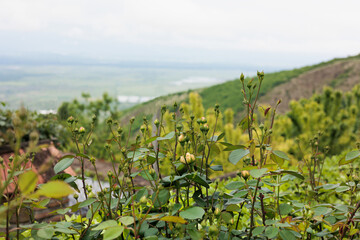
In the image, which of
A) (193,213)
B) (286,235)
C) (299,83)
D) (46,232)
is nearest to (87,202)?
(46,232)

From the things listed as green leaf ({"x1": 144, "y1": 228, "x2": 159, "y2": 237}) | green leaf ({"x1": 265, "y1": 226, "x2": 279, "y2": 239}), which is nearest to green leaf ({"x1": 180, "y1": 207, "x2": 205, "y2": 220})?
green leaf ({"x1": 144, "y1": 228, "x2": 159, "y2": 237})

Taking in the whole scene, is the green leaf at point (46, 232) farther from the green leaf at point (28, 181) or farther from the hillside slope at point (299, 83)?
the hillside slope at point (299, 83)

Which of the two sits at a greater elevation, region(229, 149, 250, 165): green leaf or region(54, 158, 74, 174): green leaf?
region(229, 149, 250, 165): green leaf

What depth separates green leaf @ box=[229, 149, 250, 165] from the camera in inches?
35.1

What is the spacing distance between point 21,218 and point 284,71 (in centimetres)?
1230

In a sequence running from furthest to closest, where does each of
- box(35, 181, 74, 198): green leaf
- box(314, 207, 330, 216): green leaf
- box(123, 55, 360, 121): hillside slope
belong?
1. box(123, 55, 360, 121): hillside slope
2. box(314, 207, 330, 216): green leaf
3. box(35, 181, 74, 198): green leaf

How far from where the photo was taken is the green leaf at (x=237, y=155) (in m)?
0.89

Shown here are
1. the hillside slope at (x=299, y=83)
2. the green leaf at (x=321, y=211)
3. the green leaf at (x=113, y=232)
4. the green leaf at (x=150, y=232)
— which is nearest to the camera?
the green leaf at (x=113, y=232)

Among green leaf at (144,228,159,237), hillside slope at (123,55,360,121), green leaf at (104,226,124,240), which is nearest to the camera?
green leaf at (104,226,124,240)

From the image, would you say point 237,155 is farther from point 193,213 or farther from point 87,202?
point 87,202

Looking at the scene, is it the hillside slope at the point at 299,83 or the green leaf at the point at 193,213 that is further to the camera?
the hillside slope at the point at 299,83

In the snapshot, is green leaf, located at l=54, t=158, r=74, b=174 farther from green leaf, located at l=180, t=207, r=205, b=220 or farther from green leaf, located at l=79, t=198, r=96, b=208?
green leaf, located at l=180, t=207, r=205, b=220

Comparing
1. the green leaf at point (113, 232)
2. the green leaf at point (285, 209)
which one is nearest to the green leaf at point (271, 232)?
the green leaf at point (285, 209)

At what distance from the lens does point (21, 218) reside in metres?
2.65
